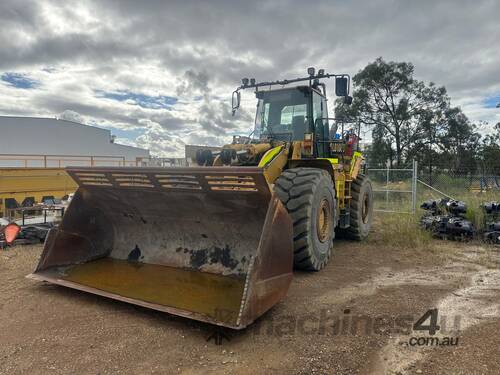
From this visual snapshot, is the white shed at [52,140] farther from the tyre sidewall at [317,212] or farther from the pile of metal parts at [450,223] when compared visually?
the tyre sidewall at [317,212]

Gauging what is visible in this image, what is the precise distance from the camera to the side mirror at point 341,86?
6.08m

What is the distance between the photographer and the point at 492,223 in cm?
777

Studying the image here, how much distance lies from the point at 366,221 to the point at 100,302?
575 centimetres

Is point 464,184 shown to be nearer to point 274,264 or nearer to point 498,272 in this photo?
point 498,272

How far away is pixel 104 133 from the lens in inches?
1510

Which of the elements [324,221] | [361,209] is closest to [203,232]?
[324,221]

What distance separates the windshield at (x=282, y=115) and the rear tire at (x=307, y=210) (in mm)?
1403

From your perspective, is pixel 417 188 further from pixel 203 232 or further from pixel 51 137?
pixel 51 137

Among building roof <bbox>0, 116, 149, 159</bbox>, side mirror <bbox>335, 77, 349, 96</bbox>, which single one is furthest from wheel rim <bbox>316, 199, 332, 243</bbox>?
building roof <bbox>0, 116, 149, 159</bbox>

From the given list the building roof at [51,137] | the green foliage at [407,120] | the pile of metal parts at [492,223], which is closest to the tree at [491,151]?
the green foliage at [407,120]

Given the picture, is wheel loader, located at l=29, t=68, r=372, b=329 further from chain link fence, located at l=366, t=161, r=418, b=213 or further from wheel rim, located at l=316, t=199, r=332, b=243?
chain link fence, located at l=366, t=161, r=418, b=213

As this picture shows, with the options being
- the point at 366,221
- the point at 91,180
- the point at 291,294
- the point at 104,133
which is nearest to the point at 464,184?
the point at 366,221

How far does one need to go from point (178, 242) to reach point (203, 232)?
1.24 ft

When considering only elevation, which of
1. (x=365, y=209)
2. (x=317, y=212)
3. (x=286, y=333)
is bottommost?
(x=286, y=333)
